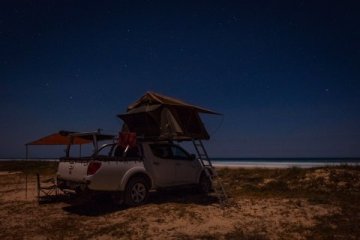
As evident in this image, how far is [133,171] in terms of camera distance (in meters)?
9.84

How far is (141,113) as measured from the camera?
1145 cm

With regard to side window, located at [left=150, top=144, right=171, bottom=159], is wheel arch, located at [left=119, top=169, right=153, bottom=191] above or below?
below

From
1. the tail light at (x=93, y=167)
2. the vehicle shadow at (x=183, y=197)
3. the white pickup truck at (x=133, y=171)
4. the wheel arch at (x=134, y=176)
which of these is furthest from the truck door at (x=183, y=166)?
the tail light at (x=93, y=167)

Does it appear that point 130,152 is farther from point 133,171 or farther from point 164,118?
point 164,118

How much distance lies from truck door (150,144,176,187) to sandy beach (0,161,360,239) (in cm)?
62

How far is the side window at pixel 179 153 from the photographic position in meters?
11.5

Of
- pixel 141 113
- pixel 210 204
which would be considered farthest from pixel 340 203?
pixel 141 113

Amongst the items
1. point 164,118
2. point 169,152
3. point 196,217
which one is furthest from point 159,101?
point 196,217

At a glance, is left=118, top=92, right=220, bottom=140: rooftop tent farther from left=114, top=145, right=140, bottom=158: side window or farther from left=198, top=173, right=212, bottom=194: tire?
left=198, top=173, right=212, bottom=194: tire

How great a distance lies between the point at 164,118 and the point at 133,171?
2.01 metres

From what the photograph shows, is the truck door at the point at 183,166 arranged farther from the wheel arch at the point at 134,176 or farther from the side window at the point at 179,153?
the wheel arch at the point at 134,176

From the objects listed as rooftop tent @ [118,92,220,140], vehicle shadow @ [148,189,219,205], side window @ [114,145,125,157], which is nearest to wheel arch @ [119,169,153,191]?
vehicle shadow @ [148,189,219,205]

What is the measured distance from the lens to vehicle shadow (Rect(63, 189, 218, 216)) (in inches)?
375

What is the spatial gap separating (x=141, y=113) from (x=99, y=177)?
3.09 m
